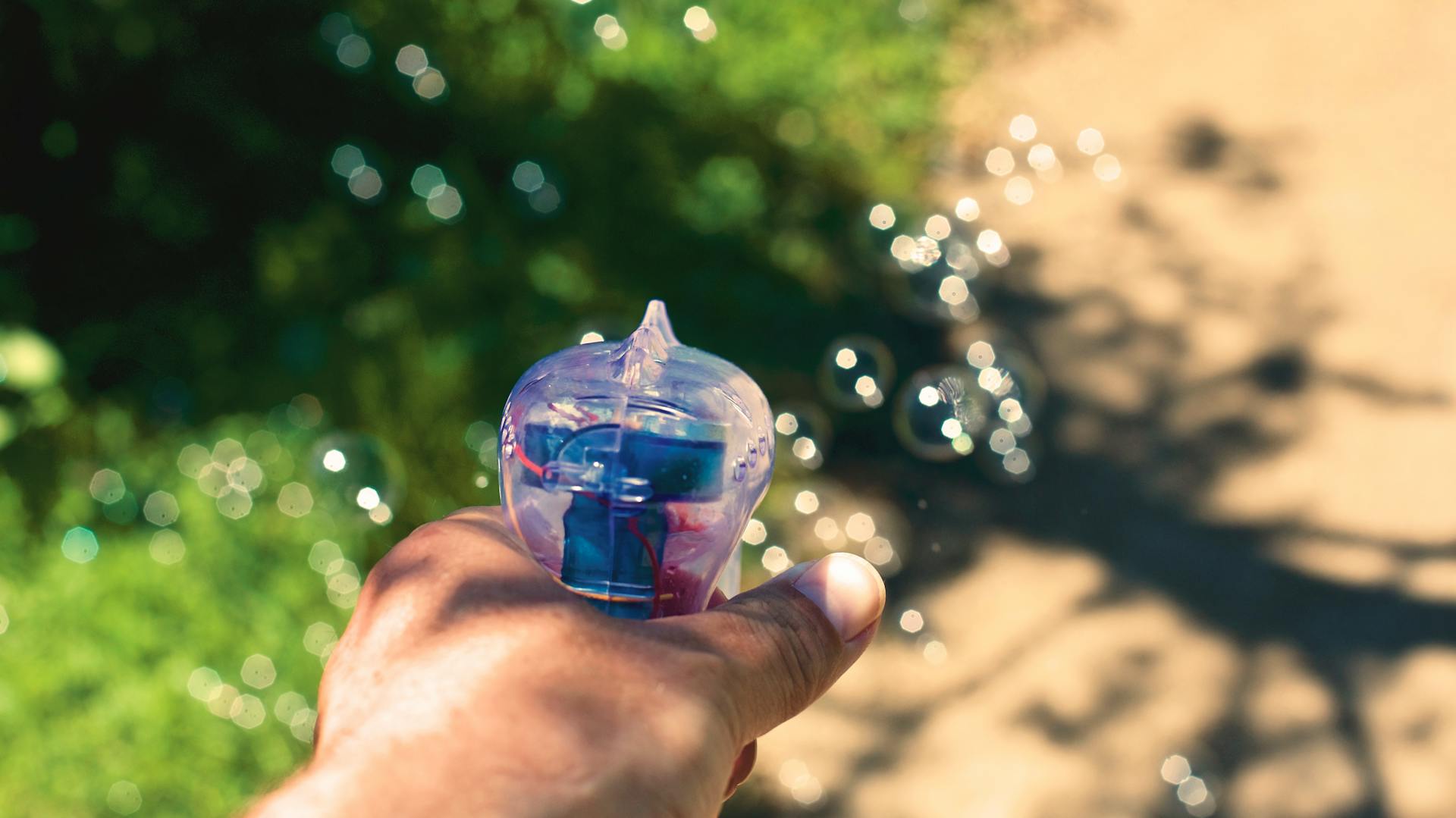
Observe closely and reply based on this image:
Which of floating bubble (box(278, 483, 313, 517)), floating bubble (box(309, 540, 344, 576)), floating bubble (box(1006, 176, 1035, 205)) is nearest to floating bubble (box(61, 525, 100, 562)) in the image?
floating bubble (box(278, 483, 313, 517))

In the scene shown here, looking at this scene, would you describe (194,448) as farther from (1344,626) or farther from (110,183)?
(1344,626)

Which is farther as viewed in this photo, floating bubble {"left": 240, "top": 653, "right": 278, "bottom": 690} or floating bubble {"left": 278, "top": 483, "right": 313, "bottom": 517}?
floating bubble {"left": 278, "top": 483, "right": 313, "bottom": 517}

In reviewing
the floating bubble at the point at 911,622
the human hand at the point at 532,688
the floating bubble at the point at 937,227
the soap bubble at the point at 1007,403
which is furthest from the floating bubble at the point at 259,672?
the floating bubble at the point at 937,227

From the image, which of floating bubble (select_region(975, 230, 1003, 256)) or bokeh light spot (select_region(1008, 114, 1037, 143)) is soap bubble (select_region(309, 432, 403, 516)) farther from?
bokeh light spot (select_region(1008, 114, 1037, 143))

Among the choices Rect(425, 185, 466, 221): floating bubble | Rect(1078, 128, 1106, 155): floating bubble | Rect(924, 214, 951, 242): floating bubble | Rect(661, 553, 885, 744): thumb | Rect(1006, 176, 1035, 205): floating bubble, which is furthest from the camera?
Rect(1078, 128, 1106, 155): floating bubble

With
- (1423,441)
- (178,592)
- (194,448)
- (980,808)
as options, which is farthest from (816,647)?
(1423,441)

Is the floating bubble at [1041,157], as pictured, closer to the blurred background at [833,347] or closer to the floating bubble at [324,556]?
the blurred background at [833,347]

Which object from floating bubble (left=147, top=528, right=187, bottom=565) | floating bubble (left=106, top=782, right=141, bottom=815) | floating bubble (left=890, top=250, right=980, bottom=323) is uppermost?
floating bubble (left=890, top=250, right=980, bottom=323)
